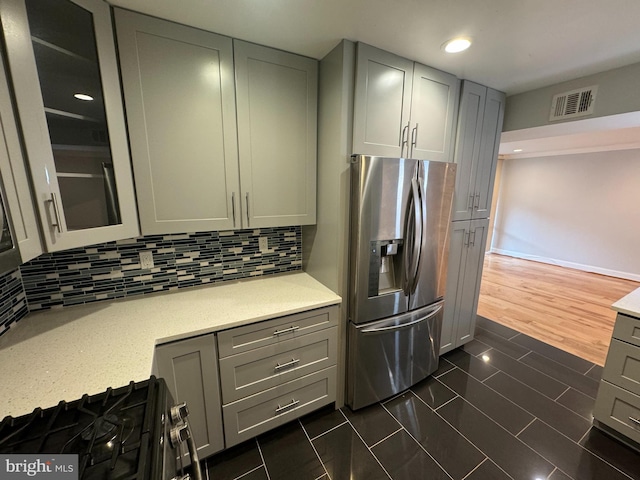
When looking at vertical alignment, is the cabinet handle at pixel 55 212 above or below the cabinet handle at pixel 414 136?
below

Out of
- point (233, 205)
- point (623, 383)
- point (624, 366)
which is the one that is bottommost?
point (623, 383)

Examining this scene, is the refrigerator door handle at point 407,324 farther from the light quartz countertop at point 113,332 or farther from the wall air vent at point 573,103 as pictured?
the wall air vent at point 573,103

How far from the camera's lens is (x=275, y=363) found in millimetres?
1512

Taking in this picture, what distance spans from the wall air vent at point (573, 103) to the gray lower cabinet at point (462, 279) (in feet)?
3.05

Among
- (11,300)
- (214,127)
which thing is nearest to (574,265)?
(214,127)

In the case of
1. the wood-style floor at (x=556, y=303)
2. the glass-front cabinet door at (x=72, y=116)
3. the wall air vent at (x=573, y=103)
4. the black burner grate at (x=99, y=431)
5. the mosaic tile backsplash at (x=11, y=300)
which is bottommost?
the wood-style floor at (x=556, y=303)

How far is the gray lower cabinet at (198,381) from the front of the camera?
123 cm

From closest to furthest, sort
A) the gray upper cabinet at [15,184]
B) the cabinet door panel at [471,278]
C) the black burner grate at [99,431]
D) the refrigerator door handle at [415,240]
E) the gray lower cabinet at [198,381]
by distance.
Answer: the black burner grate at [99,431], the gray upper cabinet at [15,184], the gray lower cabinet at [198,381], the refrigerator door handle at [415,240], the cabinet door panel at [471,278]

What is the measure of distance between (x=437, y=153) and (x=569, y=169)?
541 cm

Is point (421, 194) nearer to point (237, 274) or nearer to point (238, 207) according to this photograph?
point (238, 207)

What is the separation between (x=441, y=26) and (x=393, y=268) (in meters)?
1.38

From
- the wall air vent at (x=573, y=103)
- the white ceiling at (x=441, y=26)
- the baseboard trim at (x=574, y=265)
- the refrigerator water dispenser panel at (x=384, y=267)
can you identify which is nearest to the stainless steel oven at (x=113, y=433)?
the refrigerator water dispenser panel at (x=384, y=267)

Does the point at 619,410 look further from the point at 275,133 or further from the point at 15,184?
the point at 15,184

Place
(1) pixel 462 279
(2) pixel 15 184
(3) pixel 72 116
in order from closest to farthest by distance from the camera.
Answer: (2) pixel 15 184 → (3) pixel 72 116 → (1) pixel 462 279
